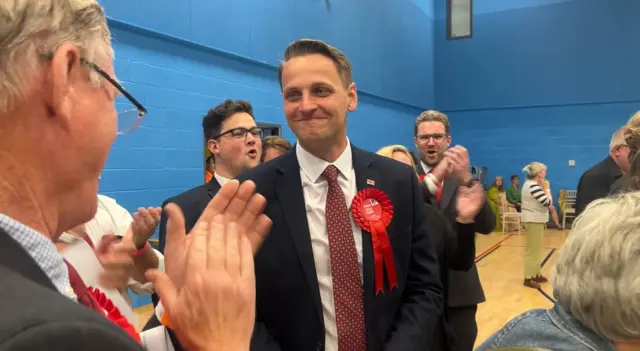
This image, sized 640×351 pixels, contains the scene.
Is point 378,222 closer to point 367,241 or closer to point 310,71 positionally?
point 367,241

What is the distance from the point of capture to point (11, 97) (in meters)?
0.64

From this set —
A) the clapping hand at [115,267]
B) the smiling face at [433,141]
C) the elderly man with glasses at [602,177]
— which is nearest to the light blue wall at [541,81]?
the elderly man with glasses at [602,177]

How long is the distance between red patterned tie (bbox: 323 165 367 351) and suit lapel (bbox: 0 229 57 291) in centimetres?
111

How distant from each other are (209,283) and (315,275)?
865mm

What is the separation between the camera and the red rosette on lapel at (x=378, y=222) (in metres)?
1.65

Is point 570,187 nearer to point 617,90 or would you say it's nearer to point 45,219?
point 617,90

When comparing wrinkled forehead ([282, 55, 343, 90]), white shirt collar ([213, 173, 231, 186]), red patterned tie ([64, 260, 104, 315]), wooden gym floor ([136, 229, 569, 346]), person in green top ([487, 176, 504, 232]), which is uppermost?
wrinkled forehead ([282, 55, 343, 90])

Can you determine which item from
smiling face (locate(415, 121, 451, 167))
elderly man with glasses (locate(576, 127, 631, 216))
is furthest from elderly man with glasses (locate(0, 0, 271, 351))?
elderly man with glasses (locate(576, 127, 631, 216))

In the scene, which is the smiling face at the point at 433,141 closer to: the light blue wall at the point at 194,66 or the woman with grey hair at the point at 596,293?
the woman with grey hair at the point at 596,293

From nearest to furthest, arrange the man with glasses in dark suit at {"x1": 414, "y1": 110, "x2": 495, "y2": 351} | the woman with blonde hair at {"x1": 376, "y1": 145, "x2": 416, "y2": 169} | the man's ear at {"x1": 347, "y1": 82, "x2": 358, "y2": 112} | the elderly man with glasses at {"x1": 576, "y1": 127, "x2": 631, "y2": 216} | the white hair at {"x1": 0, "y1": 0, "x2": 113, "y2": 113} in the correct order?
the white hair at {"x1": 0, "y1": 0, "x2": 113, "y2": 113}
the man's ear at {"x1": 347, "y1": 82, "x2": 358, "y2": 112}
the man with glasses in dark suit at {"x1": 414, "y1": 110, "x2": 495, "y2": 351}
the woman with blonde hair at {"x1": 376, "y1": 145, "x2": 416, "y2": 169}
the elderly man with glasses at {"x1": 576, "y1": 127, "x2": 631, "y2": 216}

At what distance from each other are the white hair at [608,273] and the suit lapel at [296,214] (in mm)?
747

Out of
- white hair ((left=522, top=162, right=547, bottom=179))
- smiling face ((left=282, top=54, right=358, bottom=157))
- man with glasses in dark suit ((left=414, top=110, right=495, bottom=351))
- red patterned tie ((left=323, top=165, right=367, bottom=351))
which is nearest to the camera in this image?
red patterned tie ((left=323, top=165, right=367, bottom=351))

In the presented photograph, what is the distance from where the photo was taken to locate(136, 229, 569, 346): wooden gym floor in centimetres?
483

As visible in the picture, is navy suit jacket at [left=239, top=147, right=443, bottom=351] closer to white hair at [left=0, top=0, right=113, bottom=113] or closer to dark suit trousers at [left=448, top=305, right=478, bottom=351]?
dark suit trousers at [left=448, top=305, right=478, bottom=351]
